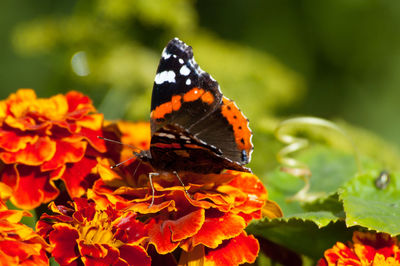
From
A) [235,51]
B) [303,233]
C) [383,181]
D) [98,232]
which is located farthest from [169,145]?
[235,51]

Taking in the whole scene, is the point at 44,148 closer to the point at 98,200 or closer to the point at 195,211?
the point at 98,200

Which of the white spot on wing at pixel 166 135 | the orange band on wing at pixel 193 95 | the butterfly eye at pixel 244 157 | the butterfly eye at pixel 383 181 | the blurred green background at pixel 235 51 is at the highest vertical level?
the blurred green background at pixel 235 51

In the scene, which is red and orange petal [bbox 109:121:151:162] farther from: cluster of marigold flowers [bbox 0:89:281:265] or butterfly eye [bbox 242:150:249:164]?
butterfly eye [bbox 242:150:249:164]

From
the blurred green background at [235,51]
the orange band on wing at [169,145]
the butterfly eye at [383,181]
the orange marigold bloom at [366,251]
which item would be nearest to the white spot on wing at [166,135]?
the orange band on wing at [169,145]

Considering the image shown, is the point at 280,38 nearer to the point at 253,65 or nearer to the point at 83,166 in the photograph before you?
the point at 253,65

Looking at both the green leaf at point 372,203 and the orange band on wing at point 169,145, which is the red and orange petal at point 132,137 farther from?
the green leaf at point 372,203

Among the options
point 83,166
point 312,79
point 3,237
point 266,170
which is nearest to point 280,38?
point 312,79
